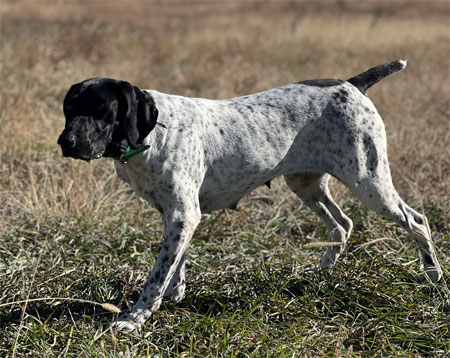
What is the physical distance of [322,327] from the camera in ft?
11.3

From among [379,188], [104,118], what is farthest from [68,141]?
[379,188]

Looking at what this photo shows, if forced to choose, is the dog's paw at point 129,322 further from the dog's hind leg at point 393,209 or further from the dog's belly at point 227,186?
the dog's hind leg at point 393,209

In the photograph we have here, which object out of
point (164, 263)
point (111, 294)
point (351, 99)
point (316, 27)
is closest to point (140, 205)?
point (111, 294)

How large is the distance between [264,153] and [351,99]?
2.18 ft

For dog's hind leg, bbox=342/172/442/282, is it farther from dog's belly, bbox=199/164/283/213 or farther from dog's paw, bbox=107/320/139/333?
dog's paw, bbox=107/320/139/333

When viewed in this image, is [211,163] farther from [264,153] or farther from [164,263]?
[164,263]

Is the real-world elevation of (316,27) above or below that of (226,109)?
below

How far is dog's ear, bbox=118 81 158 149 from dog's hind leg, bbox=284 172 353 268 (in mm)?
1351

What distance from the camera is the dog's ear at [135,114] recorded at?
3.30 m

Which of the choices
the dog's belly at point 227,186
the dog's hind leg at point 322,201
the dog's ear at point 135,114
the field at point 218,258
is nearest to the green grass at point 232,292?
the field at point 218,258

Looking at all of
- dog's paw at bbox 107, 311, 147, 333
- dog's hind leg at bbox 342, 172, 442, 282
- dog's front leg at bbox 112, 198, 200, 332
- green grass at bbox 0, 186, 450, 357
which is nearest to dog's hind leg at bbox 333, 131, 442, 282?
dog's hind leg at bbox 342, 172, 442, 282

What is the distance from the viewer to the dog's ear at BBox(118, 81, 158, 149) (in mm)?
3301

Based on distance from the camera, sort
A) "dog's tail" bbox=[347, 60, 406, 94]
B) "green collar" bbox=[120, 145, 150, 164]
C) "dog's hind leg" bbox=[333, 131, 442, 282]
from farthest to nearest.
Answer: "dog's tail" bbox=[347, 60, 406, 94], "dog's hind leg" bbox=[333, 131, 442, 282], "green collar" bbox=[120, 145, 150, 164]

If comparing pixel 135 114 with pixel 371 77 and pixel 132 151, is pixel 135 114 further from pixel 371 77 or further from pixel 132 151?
pixel 371 77
